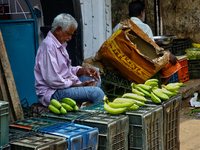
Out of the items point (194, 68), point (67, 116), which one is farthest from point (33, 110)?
point (194, 68)

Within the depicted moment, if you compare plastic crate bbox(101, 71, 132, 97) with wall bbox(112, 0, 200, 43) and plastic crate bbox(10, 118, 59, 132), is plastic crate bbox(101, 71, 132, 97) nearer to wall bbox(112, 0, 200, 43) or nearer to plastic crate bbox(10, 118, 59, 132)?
plastic crate bbox(10, 118, 59, 132)

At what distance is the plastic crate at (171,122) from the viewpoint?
10.3ft

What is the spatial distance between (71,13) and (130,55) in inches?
54.9

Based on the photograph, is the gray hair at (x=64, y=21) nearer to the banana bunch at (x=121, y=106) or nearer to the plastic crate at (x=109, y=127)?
the banana bunch at (x=121, y=106)

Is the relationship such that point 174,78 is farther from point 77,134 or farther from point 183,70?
point 77,134

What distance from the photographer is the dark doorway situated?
5.27 metres

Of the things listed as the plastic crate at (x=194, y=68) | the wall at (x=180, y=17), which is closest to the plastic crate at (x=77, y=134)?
the plastic crate at (x=194, y=68)

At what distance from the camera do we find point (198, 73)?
7309mm

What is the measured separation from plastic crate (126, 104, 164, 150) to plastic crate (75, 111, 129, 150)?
0.09 meters

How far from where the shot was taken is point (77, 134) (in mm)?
2277

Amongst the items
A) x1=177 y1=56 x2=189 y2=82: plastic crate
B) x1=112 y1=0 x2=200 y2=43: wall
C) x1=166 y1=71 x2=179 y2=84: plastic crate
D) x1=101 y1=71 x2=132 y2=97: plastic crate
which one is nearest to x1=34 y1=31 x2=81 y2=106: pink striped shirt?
x1=101 y1=71 x2=132 y2=97: plastic crate

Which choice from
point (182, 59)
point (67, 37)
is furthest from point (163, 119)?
point (182, 59)

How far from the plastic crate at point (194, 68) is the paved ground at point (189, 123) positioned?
0.19 meters

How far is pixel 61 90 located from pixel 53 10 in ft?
7.22
